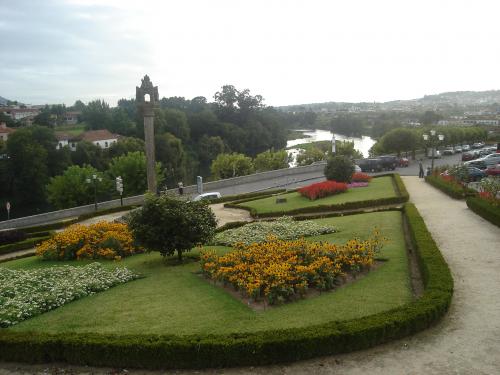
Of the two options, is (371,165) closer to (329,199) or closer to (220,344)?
(329,199)

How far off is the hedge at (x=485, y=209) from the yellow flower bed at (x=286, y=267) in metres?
4.78

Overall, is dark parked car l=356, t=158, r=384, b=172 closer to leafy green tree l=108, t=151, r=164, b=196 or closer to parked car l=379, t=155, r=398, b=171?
parked car l=379, t=155, r=398, b=171

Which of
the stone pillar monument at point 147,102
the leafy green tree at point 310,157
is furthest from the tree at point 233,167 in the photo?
the stone pillar monument at point 147,102

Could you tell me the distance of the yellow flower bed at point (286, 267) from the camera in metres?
10.1

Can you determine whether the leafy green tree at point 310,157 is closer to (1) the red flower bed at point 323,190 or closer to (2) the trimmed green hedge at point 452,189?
(1) the red flower bed at point 323,190

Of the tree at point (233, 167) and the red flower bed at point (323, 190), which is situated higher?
the red flower bed at point (323, 190)

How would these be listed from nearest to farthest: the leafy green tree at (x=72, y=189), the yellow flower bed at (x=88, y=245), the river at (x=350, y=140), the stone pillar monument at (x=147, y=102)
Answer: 1. the yellow flower bed at (x=88, y=245)
2. the stone pillar monument at (x=147, y=102)
3. the leafy green tree at (x=72, y=189)
4. the river at (x=350, y=140)

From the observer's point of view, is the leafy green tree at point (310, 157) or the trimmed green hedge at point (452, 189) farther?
the leafy green tree at point (310, 157)

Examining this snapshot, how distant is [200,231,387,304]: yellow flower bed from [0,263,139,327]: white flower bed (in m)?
2.56

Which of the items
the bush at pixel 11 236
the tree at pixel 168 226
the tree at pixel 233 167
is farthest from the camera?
the tree at pixel 233 167

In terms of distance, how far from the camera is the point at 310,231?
1661cm

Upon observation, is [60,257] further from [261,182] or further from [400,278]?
[261,182]

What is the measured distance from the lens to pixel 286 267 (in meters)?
10.5

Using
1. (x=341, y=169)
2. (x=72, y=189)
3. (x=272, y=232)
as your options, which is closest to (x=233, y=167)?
(x=72, y=189)
